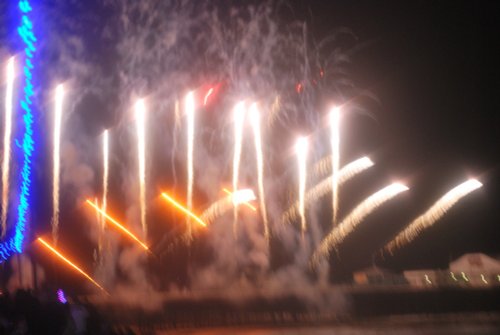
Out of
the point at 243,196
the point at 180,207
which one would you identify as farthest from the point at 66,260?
the point at 243,196

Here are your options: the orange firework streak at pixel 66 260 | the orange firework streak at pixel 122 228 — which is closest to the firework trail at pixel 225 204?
the orange firework streak at pixel 122 228

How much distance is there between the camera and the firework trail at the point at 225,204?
1883 cm

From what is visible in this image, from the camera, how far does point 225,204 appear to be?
66.0 ft

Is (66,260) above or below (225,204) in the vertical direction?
below

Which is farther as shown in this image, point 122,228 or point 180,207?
point 122,228

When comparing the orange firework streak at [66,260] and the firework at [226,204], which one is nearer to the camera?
the firework at [226,204]

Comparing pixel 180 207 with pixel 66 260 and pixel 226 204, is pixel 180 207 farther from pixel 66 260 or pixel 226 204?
pixel 66 260

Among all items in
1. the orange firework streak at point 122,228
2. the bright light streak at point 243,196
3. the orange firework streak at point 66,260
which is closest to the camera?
the bright light streak at point 243,196

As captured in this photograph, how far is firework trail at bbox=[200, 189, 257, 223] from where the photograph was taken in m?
18.8

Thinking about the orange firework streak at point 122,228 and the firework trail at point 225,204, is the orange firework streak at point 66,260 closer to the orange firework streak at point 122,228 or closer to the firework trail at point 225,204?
the orange firework streak at point 122,228

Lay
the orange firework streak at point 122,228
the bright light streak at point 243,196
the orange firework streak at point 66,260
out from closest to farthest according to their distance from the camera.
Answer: the bright light streak at point 243,196 < the orange firework streak at point 66,260 < the orange firework streak at point 122,228

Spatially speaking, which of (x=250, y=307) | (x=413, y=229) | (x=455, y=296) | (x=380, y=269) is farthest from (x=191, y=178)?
(x=413, y=229)

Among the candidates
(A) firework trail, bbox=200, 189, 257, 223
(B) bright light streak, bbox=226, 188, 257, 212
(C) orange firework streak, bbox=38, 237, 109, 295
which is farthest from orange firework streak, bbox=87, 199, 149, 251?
(B) bright light streak, bbox=226, 188, 257, 212

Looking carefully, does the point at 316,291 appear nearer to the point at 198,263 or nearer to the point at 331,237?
the point at 198,263
